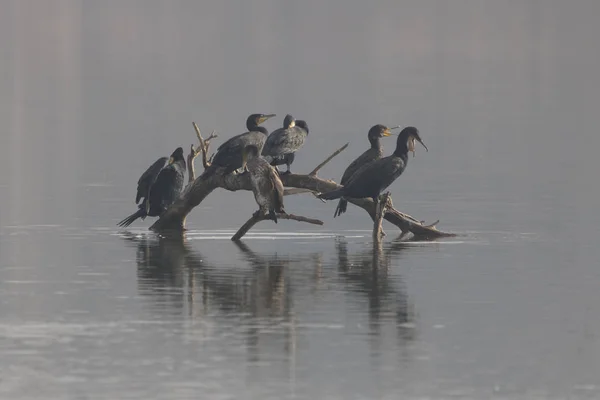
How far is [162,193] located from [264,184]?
261 centimetres

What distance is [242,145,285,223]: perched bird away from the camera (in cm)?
2614

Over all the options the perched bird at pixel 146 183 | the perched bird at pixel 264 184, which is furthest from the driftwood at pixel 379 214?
the perched bird at pixel 146 183

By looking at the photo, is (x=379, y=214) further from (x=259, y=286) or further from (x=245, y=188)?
(x=259, y=286)

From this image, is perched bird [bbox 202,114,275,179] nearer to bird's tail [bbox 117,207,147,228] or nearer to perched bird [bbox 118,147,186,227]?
perched bird [bbox 118,147,186,227]

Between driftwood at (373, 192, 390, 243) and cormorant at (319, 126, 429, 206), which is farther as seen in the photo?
cormorant at (319, 126, 429, 206)

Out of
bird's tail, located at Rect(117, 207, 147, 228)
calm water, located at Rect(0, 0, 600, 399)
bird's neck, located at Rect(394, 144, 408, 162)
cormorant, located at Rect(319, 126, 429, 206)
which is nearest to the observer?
calm water, located at Rect(0, 0, 600, 399)

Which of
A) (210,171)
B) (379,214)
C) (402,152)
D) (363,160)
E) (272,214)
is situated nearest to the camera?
(272,214)

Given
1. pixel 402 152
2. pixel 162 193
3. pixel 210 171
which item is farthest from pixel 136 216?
pixel 402 152

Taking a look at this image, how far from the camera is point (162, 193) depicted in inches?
1121

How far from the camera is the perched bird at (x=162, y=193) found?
93.2ft

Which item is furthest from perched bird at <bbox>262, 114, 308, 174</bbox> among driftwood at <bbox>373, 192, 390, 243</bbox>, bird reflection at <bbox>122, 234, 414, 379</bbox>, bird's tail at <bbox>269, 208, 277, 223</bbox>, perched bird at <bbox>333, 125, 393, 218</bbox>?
bird reflection at <bbox>122, 234, 414, 379</bbox>

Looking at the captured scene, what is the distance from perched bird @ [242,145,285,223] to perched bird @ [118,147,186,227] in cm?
210

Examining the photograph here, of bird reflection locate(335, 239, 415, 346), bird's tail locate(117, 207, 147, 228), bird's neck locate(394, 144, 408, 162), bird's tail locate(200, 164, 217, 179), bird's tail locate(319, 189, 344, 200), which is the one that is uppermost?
bird's neck locate(394, 144, 408, 162)

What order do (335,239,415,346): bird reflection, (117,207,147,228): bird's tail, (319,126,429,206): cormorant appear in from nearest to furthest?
(335,239,415,346): bird reflection, (319,126,429,206): cormorant, (117,207,147,228): bird's tail
